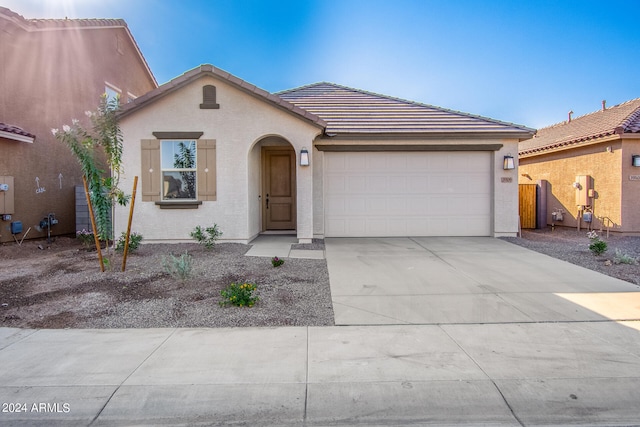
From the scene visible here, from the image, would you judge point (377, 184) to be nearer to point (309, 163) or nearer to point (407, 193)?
point (407, 193)

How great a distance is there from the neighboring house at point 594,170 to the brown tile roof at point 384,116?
144 inches

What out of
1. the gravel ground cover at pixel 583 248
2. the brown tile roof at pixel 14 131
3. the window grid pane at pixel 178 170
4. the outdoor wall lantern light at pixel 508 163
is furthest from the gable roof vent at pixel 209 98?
the gravel ground cover at pixel 583 248

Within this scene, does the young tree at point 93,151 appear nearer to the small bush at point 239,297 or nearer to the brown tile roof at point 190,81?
the brown tile roof at point 190,81

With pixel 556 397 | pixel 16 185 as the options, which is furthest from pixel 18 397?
pixel 16 185

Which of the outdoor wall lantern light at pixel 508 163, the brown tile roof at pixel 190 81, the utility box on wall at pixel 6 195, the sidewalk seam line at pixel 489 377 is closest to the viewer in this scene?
the sidewalk seam line at pixel 489 377

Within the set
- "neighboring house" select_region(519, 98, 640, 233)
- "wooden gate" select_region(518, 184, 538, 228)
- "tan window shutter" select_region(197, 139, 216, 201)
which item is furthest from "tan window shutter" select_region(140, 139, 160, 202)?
"neighboring house" select_region(519, 98, 640, 233)

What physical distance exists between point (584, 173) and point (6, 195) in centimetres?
1807

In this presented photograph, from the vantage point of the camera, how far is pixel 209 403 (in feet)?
10.9

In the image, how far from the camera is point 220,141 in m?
10.3

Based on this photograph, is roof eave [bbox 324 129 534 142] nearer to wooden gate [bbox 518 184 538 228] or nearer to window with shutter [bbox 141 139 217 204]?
window with shutter [bbox 141 139 217 204]

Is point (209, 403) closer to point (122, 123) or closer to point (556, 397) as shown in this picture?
point (556, 397)

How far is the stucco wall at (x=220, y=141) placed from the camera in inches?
404

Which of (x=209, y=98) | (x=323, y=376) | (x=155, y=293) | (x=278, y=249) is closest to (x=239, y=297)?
(x=155, y=293)

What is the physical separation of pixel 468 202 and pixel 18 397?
11214 mm
